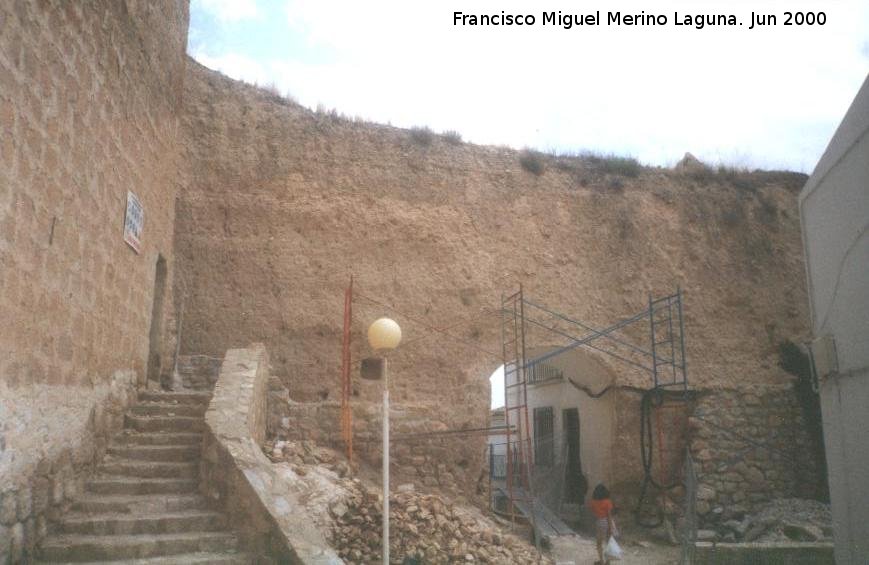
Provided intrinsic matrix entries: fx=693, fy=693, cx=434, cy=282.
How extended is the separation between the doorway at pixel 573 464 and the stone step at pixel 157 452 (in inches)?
313

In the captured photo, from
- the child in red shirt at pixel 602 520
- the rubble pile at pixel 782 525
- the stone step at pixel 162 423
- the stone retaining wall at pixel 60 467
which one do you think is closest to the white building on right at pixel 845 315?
the child in red shirt at pixel 602 520

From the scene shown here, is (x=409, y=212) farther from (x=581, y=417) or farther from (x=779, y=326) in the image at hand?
(x=779, y=326)

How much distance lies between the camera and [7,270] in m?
5.00

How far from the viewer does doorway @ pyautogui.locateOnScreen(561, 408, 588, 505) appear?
45.8 ft

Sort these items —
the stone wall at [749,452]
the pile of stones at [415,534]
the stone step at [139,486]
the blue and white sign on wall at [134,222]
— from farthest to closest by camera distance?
1. the stone wall at [749,452]
2. the blue and white sign on wall at [134,222]
3. the pile of stones at [415,534]
4. the stone step at [139,486]

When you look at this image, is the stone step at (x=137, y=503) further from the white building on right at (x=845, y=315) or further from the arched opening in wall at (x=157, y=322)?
the white building on right at (x=845, y=315)

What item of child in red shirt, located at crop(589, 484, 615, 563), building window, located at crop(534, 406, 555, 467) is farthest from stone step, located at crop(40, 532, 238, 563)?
building window, located at crop(534, 406, 555, 467)

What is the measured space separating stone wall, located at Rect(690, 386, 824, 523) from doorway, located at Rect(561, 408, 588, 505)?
2.56 metres

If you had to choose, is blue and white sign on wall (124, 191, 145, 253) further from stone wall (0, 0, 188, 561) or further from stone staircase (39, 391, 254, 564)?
stone staircase (39, 391, 254, 564)

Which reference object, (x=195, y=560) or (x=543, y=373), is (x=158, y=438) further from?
(x=543, y=373)

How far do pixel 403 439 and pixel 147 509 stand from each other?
4.71 meters

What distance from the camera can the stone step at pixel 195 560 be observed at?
5371 millimetres

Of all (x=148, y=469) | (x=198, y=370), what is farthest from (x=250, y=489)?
(x=198, y=370)

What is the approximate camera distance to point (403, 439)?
10375mm
